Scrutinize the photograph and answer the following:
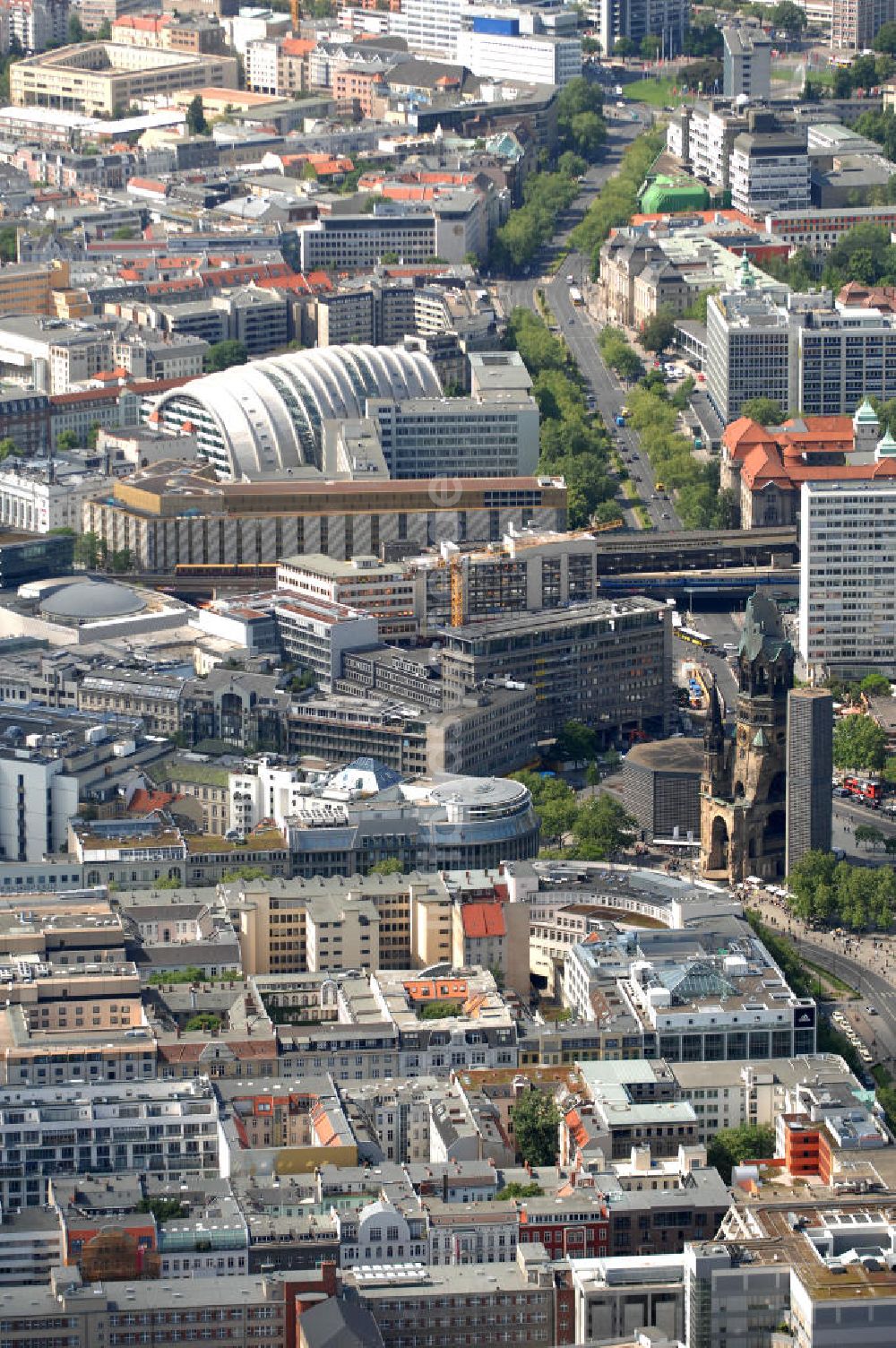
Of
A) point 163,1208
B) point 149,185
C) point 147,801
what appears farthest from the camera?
point 149,185

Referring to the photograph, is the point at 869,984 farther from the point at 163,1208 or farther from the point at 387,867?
the point at 163,1208

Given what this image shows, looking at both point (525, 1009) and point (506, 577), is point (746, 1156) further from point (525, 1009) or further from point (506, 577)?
point (506, 577)

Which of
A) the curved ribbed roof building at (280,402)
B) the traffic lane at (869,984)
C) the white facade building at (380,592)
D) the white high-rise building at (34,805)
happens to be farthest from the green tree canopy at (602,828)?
the curved ribbed roof building at (280,402)

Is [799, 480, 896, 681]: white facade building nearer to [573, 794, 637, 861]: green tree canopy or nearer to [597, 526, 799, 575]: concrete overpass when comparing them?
[597, 526, 799, 575]: concrete overpass

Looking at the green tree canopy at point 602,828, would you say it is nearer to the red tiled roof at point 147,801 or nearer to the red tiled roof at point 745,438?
the red tiled roof at point 147,801

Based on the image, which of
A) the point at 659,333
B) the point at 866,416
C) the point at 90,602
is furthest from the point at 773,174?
the point at 90,602
